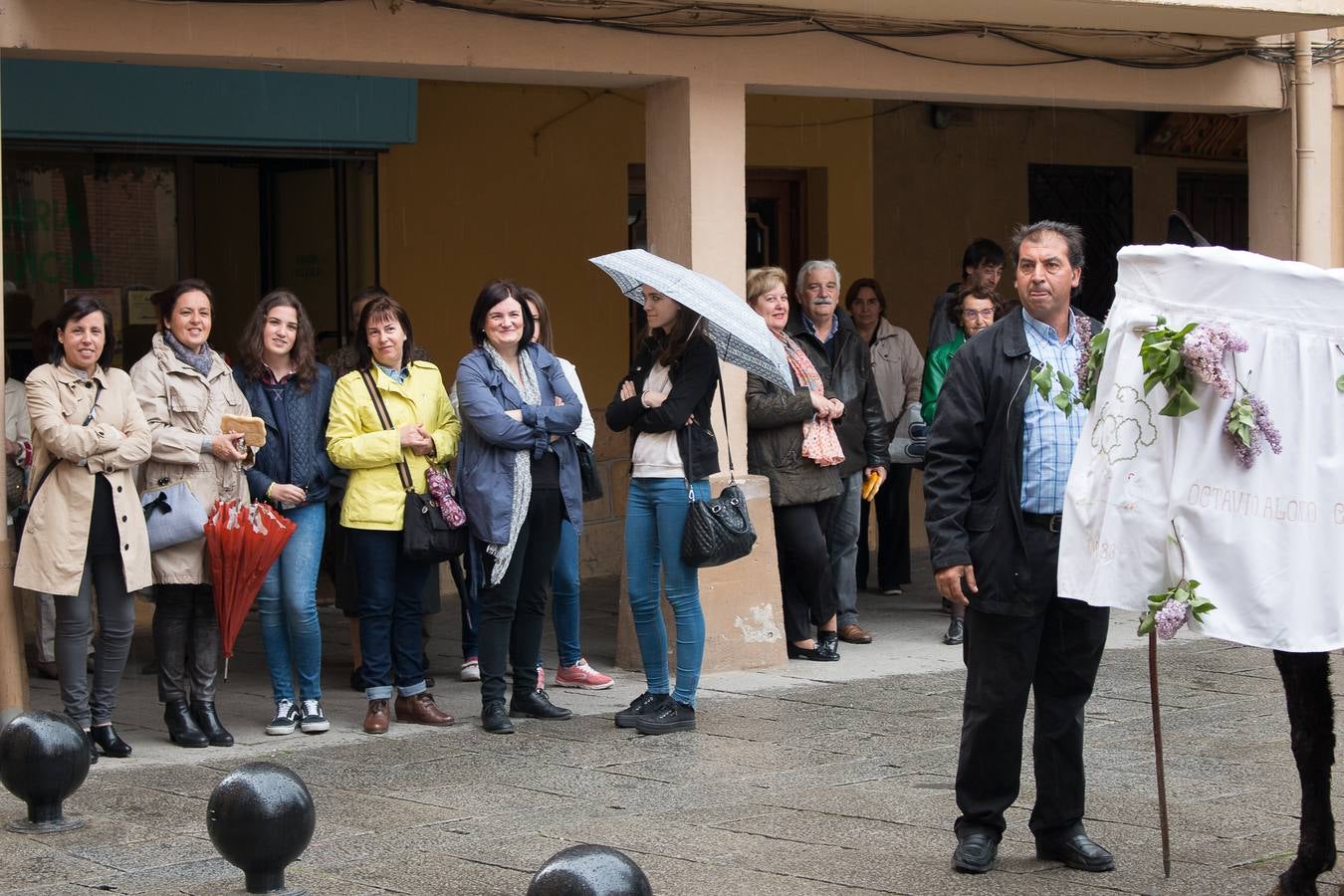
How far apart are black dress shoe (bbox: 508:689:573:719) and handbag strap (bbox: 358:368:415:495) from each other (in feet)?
3.61

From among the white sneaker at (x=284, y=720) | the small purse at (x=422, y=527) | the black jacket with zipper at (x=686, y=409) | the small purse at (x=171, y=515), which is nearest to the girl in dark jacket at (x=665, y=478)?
the black jacket with zipper at (x=686, y=409)

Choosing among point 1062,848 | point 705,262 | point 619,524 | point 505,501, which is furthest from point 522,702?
point 619,524

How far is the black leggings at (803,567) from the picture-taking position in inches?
377

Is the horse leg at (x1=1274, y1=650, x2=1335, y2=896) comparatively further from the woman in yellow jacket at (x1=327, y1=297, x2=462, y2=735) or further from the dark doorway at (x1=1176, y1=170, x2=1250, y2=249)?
the dark doorway at (x1=1176, y1=170, x2=1250, y2=249)

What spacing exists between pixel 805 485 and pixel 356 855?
160 inches

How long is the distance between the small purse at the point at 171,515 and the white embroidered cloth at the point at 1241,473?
13.0 ft

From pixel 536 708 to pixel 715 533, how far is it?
127cm

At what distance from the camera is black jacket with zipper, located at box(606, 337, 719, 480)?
308 inches

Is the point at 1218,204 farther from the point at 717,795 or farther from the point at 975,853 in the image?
the point at 975,853

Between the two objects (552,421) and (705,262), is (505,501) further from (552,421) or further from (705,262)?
(705,262)

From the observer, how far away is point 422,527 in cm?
798

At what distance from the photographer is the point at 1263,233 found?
1173cm

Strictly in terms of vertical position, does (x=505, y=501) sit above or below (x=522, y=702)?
above

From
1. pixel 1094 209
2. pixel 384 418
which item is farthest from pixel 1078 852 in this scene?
pixel 1094 209
